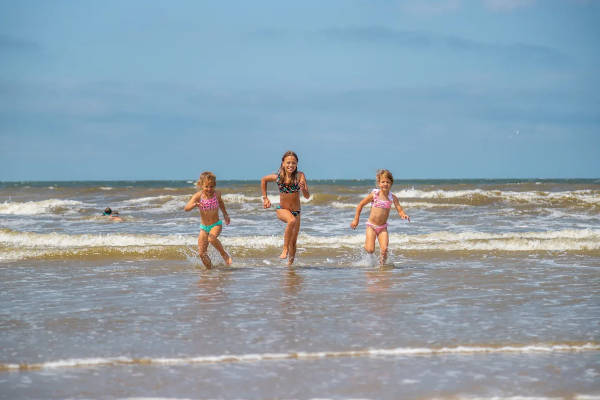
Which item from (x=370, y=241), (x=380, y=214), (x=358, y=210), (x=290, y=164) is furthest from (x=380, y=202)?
(x=290, y=164)

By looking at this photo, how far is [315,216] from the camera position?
69.9 ft

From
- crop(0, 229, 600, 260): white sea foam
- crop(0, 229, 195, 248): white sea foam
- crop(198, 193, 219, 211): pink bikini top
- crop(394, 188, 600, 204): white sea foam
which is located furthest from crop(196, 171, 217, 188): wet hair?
crop(394, 188, 600, 204): white sea foam

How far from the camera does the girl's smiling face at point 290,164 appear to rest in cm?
952

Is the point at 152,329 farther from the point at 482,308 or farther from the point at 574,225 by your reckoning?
the point at 574,225

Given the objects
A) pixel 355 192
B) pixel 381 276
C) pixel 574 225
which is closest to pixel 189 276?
pixel 381 276

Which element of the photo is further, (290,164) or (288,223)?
(288,223)

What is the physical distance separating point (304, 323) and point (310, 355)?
1.01 meters

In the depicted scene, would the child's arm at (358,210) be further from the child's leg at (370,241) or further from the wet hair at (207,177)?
the wet hair at (207,177)

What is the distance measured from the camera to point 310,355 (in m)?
4.53

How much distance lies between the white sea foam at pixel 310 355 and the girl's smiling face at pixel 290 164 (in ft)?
17.1

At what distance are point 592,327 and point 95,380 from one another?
4.07 metres

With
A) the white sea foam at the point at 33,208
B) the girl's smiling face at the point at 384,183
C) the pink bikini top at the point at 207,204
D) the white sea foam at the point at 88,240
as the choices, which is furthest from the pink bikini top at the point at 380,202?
the white sea foam at the point at 33,208

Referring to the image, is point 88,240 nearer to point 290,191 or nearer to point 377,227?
point 290,191

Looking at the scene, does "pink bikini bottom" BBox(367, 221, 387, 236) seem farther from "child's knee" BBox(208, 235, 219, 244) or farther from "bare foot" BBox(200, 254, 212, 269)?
"bare foot" BBox(200, 254, 212, 269)
